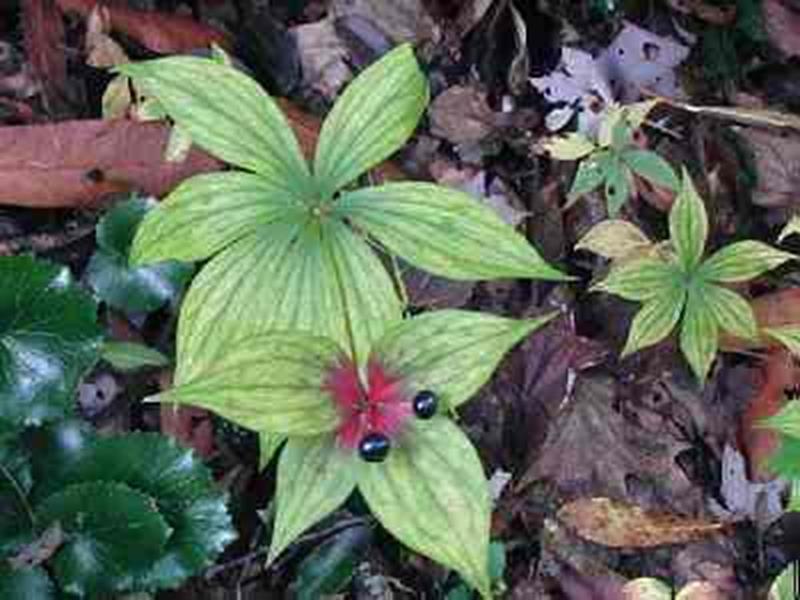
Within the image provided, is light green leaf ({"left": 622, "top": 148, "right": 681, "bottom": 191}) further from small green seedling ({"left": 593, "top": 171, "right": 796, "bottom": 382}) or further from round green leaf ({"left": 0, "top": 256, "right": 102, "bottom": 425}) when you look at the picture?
round green leaf ({"left": 0, "top": 256, "right": 102, "bottom": 425})

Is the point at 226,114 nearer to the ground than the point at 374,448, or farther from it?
farther from it

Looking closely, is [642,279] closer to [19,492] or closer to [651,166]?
[651,166]

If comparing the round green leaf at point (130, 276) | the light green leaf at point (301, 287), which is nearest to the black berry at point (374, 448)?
the light green leaf at point (301, 287)

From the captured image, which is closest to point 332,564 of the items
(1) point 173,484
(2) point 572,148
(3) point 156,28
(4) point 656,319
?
(1) point 173,484

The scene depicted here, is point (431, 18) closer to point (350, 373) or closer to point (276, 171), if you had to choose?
point (276, 171)

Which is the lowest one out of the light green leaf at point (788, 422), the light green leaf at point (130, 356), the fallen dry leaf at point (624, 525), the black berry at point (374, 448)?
the fallen dry leaf at point (624, 525)

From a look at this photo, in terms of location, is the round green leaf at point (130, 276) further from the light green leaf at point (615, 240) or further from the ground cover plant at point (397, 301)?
the light green leaf at point (615, 240)
